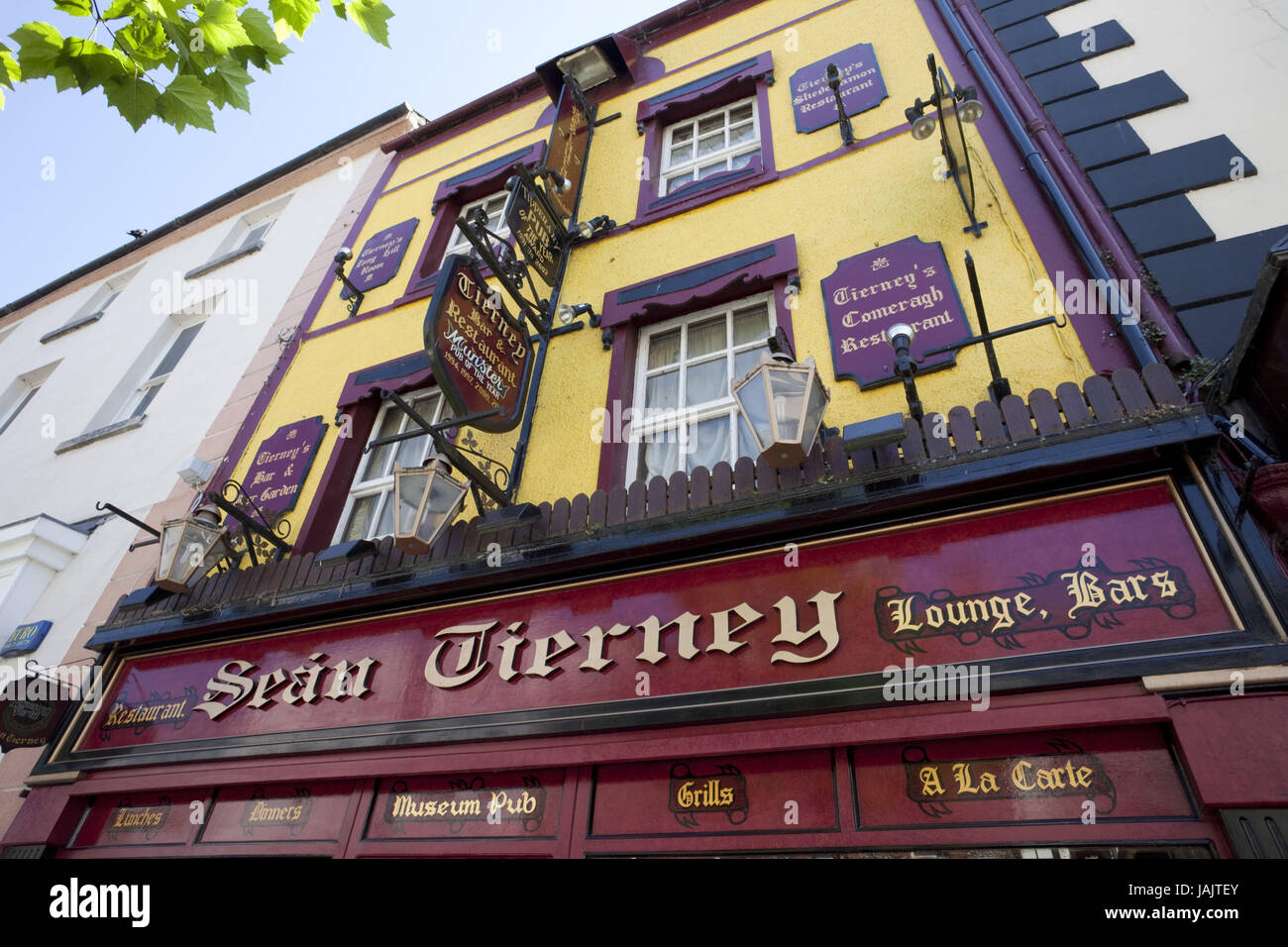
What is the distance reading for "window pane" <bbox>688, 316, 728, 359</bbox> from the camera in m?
6.08

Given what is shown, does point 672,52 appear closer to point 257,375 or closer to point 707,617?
point 257,375

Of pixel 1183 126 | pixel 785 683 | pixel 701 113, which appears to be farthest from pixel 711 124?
pixel 785 683

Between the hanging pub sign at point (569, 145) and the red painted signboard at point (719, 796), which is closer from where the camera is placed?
the red painted signboard at point (719, 796)

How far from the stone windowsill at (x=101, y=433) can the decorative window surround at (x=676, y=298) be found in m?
7.28

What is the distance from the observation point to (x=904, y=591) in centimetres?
365

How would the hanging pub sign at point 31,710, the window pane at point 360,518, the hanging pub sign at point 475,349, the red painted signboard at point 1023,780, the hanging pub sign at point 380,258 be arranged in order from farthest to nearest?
the hanging pub sign at point 380,258
the window pane at point 360,518
the hanging pub sign at point 31,710
the hanging pub sign at point 475,349
the red painted signboard at point 1023,780

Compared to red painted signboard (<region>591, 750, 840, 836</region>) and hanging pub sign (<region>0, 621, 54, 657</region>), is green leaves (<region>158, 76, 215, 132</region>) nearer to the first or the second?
red painted signboard (<region>591, 750, 840, 836</region>)

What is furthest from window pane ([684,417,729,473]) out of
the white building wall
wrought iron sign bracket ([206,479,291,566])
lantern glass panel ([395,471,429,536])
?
the white building wall

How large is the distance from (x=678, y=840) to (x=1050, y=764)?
175cm

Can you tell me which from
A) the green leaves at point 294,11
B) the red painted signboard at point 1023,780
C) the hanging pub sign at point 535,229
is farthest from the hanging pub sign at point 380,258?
the red painted signboard at point 1023,780

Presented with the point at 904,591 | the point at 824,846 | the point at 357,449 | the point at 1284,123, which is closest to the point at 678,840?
the point at 824,846

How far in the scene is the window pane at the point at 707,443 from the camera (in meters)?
5.30

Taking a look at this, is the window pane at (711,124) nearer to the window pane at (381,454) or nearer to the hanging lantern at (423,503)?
the window pane at (381,454)

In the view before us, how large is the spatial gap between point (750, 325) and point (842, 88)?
301cm
